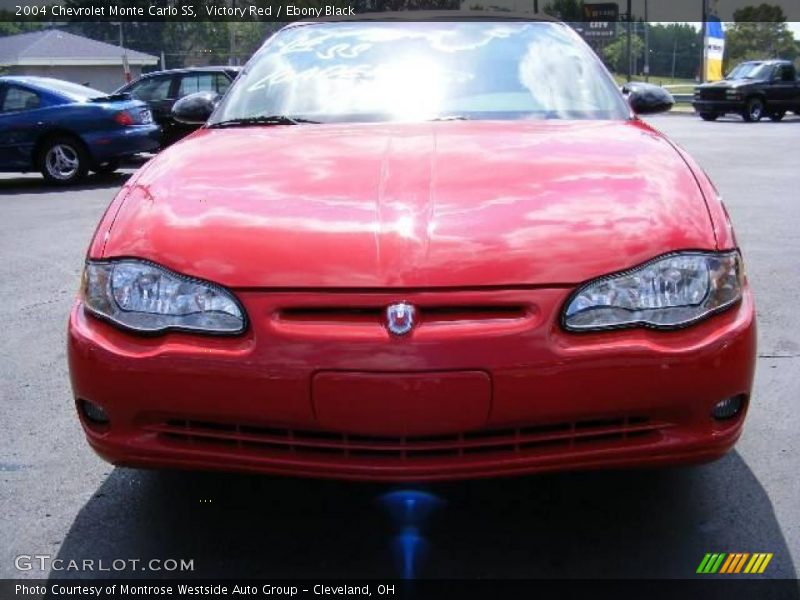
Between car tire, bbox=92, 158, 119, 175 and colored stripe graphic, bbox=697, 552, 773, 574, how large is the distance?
1070cm

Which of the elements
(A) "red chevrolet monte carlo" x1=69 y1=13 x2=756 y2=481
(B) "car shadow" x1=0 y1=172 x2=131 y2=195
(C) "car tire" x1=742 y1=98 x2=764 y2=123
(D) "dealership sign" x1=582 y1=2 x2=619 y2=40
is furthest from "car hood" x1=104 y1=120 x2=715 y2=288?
(D) "dealership sign" x1=582 y1=2 x2=619 y2=40

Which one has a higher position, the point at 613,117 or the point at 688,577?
the point at 613,117

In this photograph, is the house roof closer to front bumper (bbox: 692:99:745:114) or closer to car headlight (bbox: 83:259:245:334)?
front bumper (bbox: 692:99:745:114)

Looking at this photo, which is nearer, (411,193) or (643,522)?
(411,193)

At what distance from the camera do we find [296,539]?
102 inches

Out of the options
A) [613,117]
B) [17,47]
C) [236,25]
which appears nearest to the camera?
[613,117]

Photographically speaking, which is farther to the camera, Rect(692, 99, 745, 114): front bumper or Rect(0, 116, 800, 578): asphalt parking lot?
Rect(692, 99, 745, 114): front bumper

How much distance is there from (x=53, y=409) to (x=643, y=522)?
2358mm

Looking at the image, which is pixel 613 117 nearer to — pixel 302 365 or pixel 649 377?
pixel 649 377

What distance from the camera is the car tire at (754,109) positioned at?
83.0ft

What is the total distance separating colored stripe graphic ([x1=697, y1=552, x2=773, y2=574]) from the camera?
7.92ft

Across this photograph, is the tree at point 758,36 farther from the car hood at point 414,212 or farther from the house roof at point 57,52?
the car hood at point 414,212

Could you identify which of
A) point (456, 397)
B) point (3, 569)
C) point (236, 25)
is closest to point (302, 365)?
point (456, 397)

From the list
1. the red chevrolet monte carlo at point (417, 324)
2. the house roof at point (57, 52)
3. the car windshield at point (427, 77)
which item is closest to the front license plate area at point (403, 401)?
the red chevrolet monte carlo at point (417, 324)
